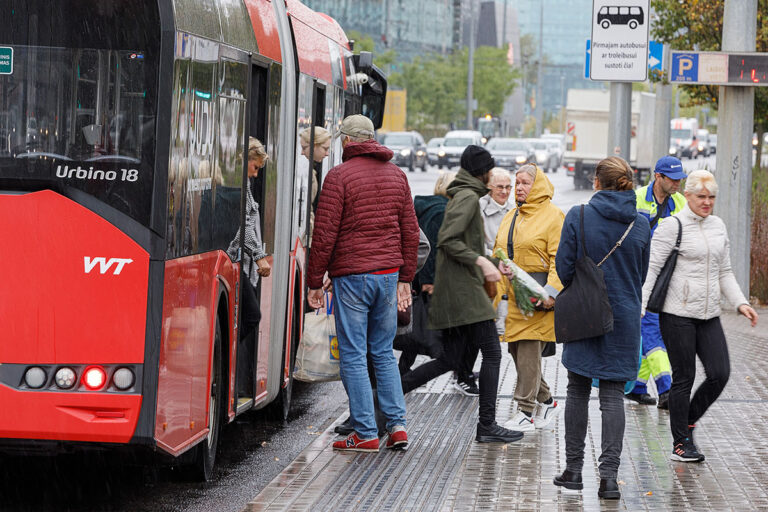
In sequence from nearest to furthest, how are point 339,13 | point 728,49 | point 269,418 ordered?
point 269,418 → point 728,49 → point 339,13

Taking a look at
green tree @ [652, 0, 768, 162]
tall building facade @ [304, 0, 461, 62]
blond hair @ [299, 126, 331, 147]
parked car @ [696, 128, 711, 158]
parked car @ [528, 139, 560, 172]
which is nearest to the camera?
blond hair @ [299, 126, 331, 147]

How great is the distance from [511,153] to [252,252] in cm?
5085

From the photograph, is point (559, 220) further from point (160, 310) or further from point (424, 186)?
point (424, 186)

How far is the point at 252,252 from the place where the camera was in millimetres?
7797

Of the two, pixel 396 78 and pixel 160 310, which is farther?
pixel 396 78

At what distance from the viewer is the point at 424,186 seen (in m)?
44.3

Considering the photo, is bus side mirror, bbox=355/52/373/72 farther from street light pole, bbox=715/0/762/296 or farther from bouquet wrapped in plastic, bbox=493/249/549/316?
street light pole, bbox=715/0/762/296

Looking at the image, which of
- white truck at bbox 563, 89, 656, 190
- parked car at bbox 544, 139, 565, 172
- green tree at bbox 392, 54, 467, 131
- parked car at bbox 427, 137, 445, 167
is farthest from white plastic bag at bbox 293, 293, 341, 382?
green tree at bbox 392, 54, 467, 131

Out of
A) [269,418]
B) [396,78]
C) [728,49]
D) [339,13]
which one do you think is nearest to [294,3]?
[269,418]

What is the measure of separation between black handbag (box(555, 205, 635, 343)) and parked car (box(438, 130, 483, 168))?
170ft

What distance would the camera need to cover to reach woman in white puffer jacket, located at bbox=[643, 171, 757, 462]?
7.69 m

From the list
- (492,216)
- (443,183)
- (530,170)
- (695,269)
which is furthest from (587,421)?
(492,216)

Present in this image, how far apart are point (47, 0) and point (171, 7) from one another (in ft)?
1.82

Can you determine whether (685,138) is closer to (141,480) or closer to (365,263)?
(365,263)
